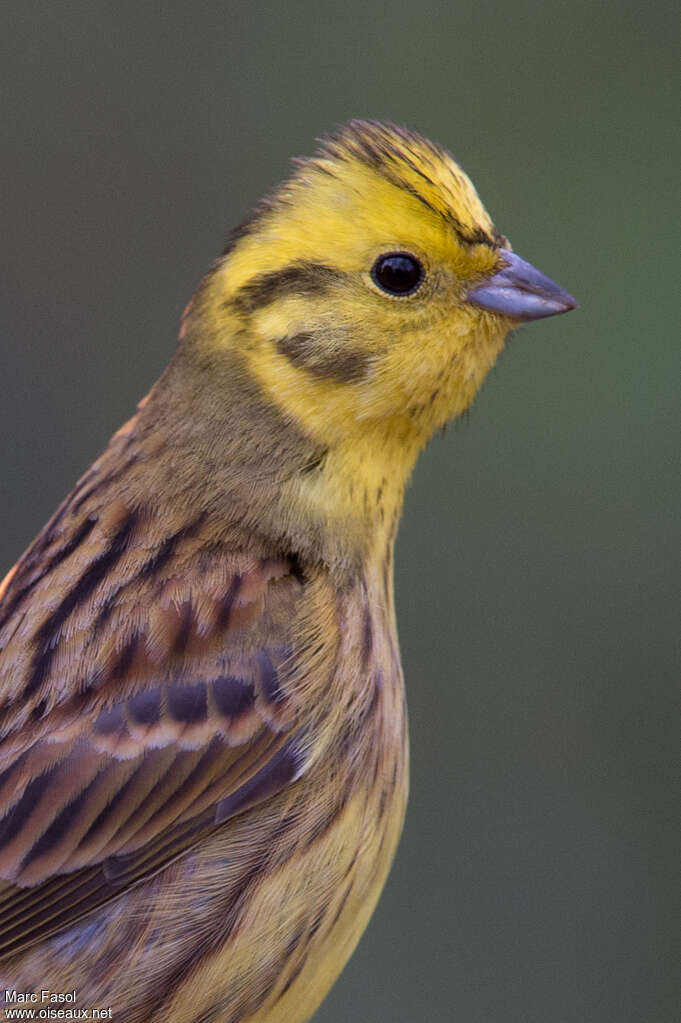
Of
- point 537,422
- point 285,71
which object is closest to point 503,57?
point 285,71

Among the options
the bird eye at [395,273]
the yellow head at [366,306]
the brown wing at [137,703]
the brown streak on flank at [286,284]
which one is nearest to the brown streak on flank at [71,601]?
the brown wing at [137,703]

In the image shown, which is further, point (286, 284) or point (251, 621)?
point (286, 284)

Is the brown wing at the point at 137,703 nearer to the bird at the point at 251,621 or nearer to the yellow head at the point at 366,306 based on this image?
the bird at the point at 251,621

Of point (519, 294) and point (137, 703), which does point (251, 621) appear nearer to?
point (137, 703)

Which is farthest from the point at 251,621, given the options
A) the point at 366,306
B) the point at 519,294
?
the point at 519,294

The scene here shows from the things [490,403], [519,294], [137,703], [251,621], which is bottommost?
[137,703]

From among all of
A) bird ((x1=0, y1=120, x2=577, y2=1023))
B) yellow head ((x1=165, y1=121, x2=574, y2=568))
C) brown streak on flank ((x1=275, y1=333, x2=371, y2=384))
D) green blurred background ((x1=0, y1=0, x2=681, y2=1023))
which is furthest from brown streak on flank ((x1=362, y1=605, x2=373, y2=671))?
green blurred background ((x1=0, y1=0, x2=681, y2=1023))
